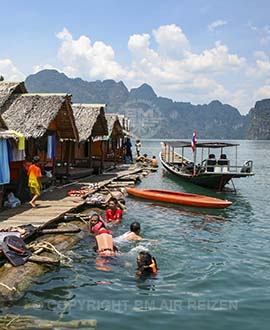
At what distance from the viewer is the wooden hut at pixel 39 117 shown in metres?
15.2

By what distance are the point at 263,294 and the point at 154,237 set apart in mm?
4672

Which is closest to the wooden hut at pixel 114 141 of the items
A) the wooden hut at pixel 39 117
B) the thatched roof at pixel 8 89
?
the thatched roof at pixel 8 89

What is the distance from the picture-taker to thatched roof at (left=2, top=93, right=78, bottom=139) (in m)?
15.2

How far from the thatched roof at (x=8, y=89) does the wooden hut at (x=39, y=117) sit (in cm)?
19

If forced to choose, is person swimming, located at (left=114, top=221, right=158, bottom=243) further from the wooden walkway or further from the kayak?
the kayak

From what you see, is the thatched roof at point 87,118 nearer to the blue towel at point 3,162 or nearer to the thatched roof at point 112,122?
the thatched roof at point 112,122

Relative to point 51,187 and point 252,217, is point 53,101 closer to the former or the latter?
point 51,187

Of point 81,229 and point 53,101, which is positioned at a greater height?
point 53,101

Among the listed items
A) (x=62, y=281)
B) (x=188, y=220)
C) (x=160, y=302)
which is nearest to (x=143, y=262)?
(x=160, y=302)

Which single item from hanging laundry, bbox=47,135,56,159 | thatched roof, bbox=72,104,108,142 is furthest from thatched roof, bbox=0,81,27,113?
thatched roof, bbox=72,104,108,142

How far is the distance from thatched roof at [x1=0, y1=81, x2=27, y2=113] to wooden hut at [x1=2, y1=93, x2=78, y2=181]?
0.61ft

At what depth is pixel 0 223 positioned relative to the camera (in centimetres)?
1088

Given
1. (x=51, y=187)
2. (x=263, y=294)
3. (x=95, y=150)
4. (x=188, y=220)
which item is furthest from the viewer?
(x=95, y=150)

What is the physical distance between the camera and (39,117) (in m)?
15.7
